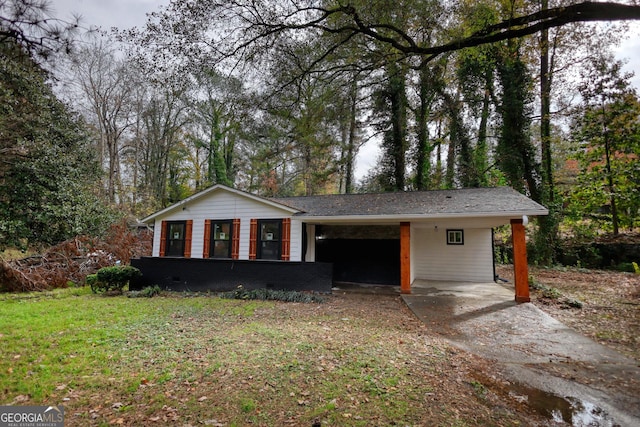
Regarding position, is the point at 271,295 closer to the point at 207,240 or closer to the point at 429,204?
the point at 207,240

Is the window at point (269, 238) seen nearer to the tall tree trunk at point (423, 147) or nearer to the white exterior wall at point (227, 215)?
the white exterior wall at point (227, 215)

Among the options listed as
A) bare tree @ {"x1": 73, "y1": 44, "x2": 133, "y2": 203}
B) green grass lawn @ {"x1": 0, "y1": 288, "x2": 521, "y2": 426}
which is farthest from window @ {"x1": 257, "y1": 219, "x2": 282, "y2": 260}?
bare tree @ {"x1": 73, "y1": 44, "x2": 133, "y2": 203}

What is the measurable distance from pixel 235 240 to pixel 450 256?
8.11m

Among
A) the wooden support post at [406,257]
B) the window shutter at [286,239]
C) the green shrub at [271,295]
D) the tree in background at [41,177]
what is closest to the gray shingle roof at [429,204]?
the window shutter at [286,239]

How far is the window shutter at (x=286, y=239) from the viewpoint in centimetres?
944

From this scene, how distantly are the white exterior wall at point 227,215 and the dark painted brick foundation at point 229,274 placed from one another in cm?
41

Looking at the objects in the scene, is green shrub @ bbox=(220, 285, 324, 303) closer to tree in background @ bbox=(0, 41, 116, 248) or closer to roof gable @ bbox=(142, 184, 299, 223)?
roof gable @ bbox=(142, 184, 299, 223)

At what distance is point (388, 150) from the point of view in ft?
56.7

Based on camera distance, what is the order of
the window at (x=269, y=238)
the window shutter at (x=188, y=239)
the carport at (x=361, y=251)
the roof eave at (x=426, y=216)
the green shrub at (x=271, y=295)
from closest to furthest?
the roof eave at (x=426, y=216), the green shrub at (x=271, y=295), the window at (x=269, y=238), the window shutter at (x=188, y=239), the carport at (x=361, y=251)

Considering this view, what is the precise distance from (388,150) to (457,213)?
10370 mm

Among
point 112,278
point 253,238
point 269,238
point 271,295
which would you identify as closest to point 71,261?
point 112,278

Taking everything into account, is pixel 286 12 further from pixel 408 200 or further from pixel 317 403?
pixel 317 403

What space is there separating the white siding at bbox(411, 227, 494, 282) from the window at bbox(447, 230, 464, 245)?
0.37 ft

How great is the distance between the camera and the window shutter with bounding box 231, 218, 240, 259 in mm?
9922
